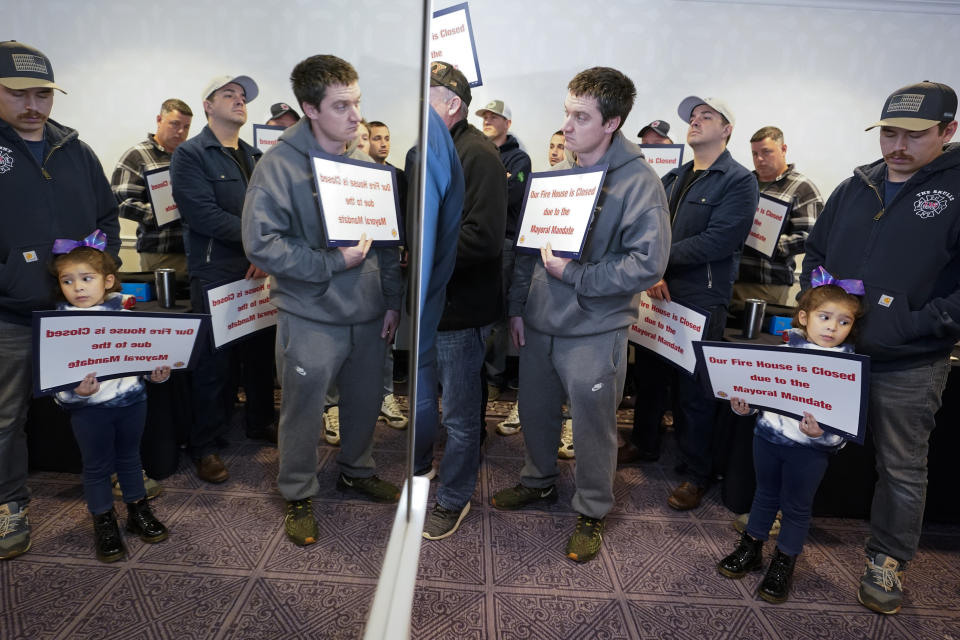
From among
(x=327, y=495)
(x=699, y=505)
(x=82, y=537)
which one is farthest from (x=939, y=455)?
(x=82, y=537)

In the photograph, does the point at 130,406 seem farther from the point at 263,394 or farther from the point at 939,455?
the point at 939,455

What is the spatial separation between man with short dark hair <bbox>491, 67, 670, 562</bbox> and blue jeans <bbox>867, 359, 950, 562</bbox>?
80 centimetres

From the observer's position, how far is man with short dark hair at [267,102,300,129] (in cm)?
24

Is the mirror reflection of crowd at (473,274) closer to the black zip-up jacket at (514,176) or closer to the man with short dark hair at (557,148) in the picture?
the black zip-up jacket at (514,176)

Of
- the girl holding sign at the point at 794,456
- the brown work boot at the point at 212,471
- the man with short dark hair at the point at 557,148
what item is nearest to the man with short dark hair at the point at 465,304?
the girl holding sign at the point at 794,456

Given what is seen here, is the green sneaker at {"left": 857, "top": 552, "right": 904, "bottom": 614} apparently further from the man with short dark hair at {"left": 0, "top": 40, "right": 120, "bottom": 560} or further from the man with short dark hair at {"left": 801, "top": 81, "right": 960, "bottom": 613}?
the man with short dark hair at {"left": 0, "top": 40, "right": 120, "bottom": 560}

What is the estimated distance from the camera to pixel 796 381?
1.66m

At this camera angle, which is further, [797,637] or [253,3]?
[797,637]

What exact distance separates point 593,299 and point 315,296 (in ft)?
5.28

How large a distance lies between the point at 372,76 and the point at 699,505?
2.46 m

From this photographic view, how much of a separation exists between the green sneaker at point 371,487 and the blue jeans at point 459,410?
4.73ft

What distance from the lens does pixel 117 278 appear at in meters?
0.28

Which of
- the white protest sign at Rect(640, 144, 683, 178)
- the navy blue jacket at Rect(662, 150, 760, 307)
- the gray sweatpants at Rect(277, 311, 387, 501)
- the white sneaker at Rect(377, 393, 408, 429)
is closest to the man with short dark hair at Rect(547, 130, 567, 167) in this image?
the white protest sign at Rect(640, 144, 683, 178)

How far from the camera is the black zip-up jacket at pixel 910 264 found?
1589mm
